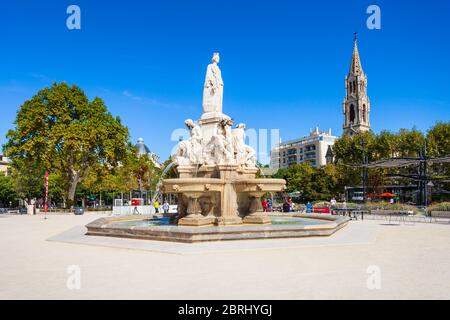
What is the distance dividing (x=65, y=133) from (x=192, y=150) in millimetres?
28799

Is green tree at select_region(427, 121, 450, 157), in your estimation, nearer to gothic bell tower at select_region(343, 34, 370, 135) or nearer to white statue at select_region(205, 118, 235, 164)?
white statue at select_region(205, 118, 235, 164)

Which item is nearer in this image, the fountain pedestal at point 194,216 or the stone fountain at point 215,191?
the stone fountain at point 215,191

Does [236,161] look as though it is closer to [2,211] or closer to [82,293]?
[82,293]

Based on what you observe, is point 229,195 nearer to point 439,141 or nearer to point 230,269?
point 230,269

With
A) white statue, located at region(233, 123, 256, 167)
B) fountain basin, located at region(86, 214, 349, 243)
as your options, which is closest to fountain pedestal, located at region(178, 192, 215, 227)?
fountain basin, located at region(86, 214, 349, 243)

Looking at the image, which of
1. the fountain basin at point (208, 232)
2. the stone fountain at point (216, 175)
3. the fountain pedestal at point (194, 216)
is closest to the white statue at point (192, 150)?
the stone fountain at point (216, 175)

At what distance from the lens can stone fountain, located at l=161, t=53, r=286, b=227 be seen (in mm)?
15211

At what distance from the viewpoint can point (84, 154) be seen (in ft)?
150

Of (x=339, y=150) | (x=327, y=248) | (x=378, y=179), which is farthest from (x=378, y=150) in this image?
(x=327, y=248)

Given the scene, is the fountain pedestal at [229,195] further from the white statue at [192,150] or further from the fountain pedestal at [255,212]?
the white statue at [192,150]

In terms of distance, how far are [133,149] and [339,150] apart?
35.8 m

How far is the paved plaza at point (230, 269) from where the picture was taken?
6625 mm

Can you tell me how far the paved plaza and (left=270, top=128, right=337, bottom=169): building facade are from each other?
112m

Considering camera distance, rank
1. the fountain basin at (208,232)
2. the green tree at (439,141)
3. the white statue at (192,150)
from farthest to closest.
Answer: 1. the green tree at (439,141)
2. the white statue at (192,150)
3. the fountain basin at (208,232)
